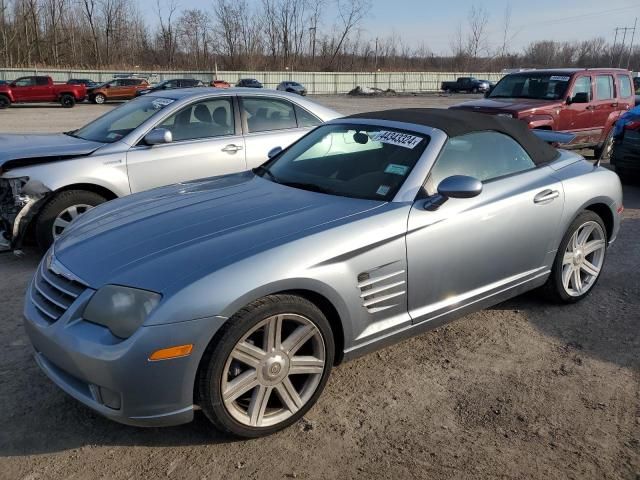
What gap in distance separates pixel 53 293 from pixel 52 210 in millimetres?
2723

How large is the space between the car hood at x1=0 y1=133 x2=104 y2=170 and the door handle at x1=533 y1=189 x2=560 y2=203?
13.4 ft

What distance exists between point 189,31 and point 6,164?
77170mm

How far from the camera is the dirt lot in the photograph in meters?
2.50

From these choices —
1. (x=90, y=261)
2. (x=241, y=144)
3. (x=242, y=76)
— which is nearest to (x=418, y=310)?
(x=90, y=261)

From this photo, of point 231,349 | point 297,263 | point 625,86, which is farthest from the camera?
point 625,86

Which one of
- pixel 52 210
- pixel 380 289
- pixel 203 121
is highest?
pixel 203 121

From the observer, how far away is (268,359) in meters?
2.66

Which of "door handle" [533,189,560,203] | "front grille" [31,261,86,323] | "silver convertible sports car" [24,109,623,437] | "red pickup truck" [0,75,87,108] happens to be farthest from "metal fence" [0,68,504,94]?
"front grille" [31,261,86,323]

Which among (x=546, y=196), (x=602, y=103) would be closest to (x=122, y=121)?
(x=546, y=196)

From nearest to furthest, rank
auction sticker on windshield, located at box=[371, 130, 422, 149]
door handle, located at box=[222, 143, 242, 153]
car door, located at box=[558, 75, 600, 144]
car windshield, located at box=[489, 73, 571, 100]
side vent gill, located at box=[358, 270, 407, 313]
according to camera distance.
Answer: side vent gill, located at box=[358, 270, 407, 313] → auction sticker on windshield, located at box=[371, 130, 422, 149] → door handle, located at box=[222, 143, 242, 153] → car door, located at box=[558, 75, 600, 144] → car windshield, located at box=[489, 73, 571, 100]

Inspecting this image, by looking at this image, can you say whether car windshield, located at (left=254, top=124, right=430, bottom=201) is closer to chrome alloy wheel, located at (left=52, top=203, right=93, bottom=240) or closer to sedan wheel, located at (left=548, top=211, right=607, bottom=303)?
sedan wheel, located at (left=548, top=211, right=607, bottom=303)

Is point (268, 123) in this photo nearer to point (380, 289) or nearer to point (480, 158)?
point (480, 158)

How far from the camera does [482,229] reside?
338cm

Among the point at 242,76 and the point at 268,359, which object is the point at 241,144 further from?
the point at 242,76
